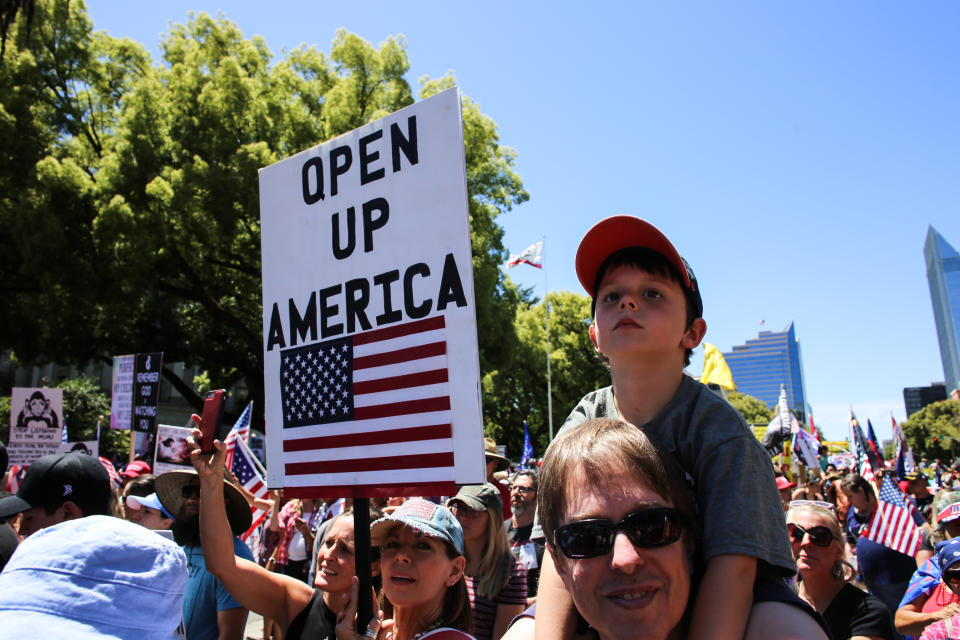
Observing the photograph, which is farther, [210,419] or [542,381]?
[542,381]

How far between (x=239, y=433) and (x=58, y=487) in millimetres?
5575

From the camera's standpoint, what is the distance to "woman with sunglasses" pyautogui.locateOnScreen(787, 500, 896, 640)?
3.65 metres

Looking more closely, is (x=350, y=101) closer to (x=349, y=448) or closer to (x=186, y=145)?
(x=186, y=145)

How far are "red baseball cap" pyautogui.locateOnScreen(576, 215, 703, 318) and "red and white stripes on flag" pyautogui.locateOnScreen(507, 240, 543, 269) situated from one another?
25843mm

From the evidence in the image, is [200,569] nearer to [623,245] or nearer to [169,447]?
[623,245]

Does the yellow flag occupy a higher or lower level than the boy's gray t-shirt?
higher

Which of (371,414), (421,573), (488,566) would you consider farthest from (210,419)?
(488,566)

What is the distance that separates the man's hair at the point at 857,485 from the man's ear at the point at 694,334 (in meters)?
6.37

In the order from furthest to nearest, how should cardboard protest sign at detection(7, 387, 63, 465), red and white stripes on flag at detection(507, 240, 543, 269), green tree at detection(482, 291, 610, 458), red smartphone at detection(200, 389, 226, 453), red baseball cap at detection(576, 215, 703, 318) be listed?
green tree at detection(482, 291, 610, 458), red and white stripes on flag at detection(507, 240, 543, 269), cardboard protest sign at detection(7, 387, 63, 465), red smartphone at detection(200, 389, 226, 453), red baseball cap at detection(576, 215, 703, 318)

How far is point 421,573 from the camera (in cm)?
280

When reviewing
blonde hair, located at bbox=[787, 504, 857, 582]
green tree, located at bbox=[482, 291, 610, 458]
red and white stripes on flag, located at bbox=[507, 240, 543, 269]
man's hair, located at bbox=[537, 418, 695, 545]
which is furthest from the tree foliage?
green tree, located at bbox=[482, 291, 610, 458]

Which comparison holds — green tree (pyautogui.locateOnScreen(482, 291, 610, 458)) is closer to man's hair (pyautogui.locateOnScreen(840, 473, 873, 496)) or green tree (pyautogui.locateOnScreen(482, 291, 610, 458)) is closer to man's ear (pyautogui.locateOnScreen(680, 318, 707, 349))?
man's hair (pyautogui.locateOnScreen(840, 473, 873, 496))

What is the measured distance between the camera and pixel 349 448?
2.44 m

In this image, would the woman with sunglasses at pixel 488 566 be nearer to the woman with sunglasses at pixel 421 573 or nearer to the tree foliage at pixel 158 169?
the woman with sunglasses at pixel 421 573
